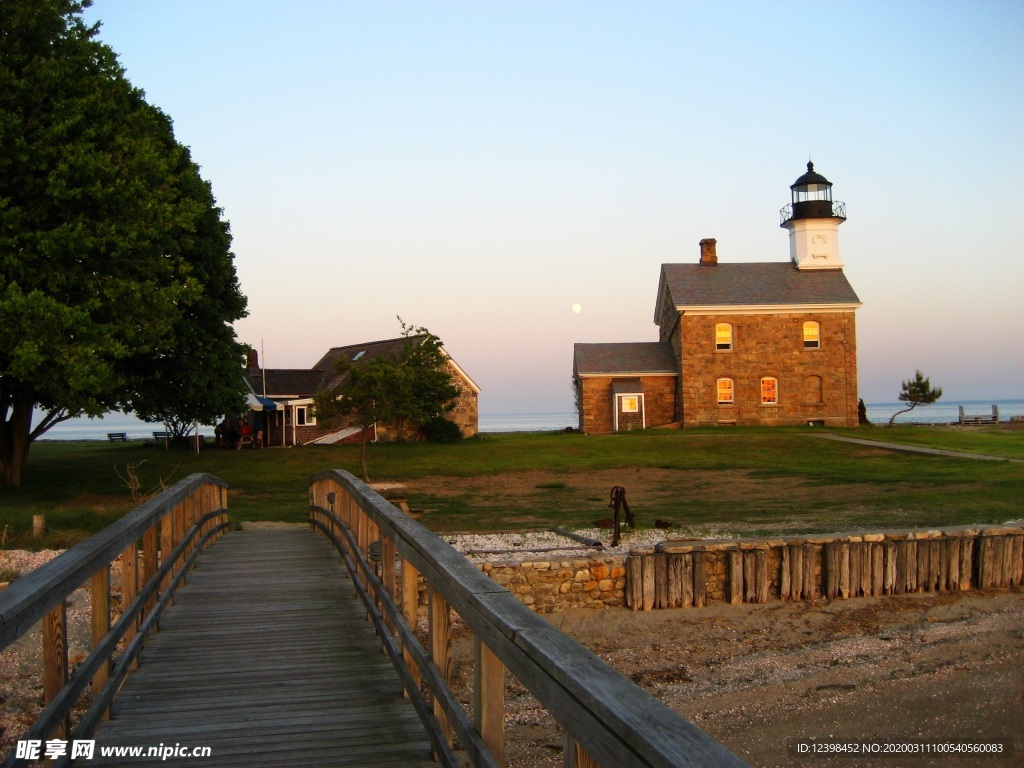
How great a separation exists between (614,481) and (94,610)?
23.3 m

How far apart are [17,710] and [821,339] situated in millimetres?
41406

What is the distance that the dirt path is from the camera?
966cm

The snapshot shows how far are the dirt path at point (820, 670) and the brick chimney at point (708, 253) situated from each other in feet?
109

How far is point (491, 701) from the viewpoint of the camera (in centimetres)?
330

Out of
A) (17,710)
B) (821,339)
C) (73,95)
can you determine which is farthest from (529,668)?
(821,339)

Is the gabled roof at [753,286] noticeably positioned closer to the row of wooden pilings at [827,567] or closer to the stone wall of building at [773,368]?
the stone wall of building at [773,368]

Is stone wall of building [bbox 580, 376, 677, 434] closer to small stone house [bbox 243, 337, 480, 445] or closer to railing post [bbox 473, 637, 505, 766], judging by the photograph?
small stone house [bbox 243, 337, 480, 445]

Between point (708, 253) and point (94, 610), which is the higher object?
point (708, 253)

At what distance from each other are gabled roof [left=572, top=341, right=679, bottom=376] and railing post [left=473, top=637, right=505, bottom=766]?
42265mm

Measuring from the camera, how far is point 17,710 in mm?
8586

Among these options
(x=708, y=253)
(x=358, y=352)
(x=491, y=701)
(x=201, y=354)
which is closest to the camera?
(x=491, y=701)

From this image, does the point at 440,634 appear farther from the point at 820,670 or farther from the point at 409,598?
the point at 820,670

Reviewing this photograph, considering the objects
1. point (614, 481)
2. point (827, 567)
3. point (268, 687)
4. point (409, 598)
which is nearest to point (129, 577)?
point (268, 687)

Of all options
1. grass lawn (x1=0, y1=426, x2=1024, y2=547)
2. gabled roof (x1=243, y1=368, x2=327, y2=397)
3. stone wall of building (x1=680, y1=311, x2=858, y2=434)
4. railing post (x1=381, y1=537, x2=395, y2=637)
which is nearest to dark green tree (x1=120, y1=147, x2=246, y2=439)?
grass lawn (x1=0, y1=426, x2=1024, y2=547)
